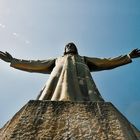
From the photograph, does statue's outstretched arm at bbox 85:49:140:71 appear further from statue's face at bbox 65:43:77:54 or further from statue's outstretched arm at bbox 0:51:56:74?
statue's outstretched arm at bbox 0:51:56:74

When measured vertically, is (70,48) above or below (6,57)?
above

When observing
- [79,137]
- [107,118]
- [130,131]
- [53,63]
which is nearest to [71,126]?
[79,137]

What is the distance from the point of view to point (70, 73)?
259 inches

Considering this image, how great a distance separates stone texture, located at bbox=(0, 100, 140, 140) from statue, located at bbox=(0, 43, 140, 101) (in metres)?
1.70

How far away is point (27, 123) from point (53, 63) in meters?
4.95

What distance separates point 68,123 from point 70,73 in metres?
3.53

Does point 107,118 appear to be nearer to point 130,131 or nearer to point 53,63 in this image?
point 130,131

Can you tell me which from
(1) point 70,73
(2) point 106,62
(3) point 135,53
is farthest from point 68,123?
(3) point 135,53

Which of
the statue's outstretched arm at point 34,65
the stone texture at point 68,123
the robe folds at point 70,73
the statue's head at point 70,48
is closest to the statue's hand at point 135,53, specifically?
the robe folds at point 70,73

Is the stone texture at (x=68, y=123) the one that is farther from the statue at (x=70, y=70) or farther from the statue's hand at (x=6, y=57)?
the statue's hand at (x=6, y=57)

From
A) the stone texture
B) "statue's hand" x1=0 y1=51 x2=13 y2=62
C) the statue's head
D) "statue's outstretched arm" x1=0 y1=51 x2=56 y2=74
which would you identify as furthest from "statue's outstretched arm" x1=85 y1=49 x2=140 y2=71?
the stone texture

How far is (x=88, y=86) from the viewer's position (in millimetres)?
6285

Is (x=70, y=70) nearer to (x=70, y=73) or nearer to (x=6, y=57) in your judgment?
(x=70, y=73)

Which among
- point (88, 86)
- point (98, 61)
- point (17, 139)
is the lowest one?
point (17, 139)
